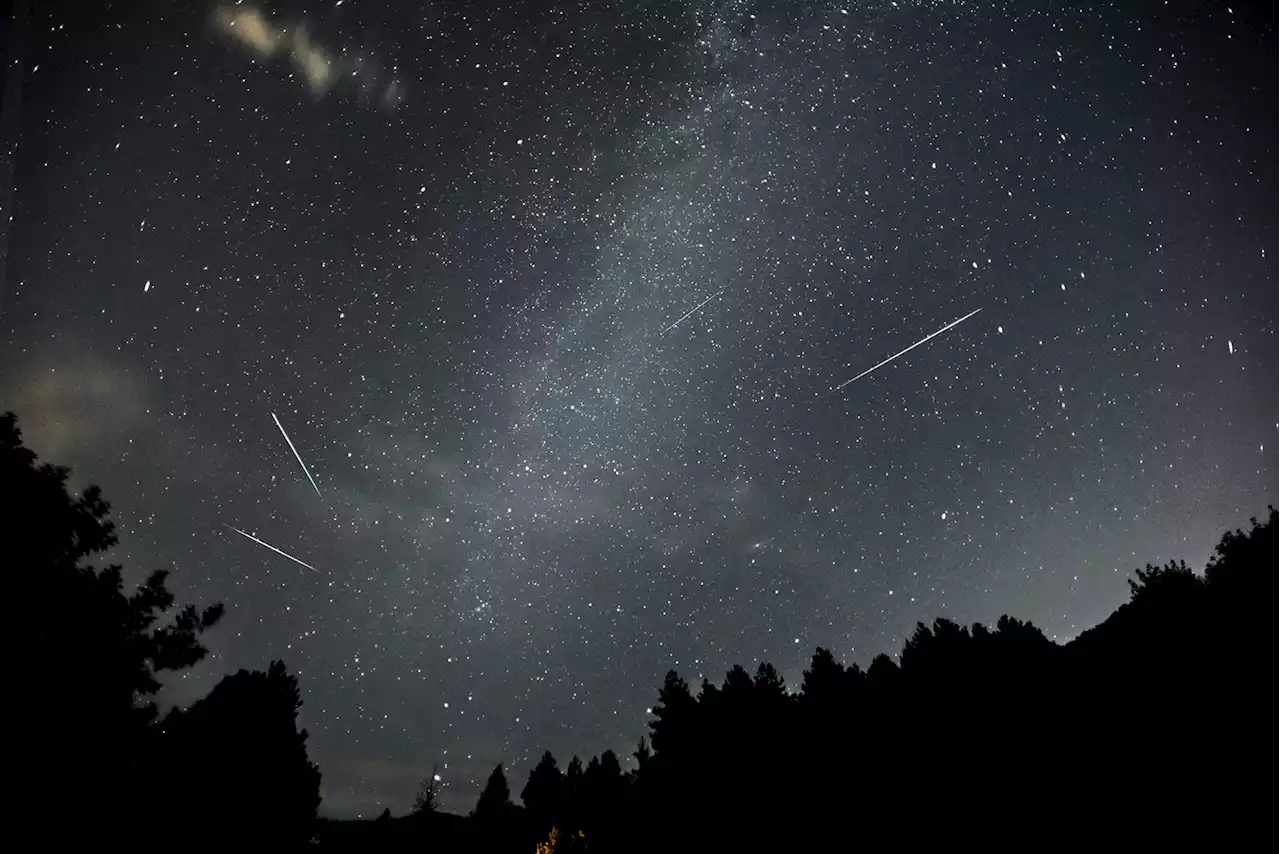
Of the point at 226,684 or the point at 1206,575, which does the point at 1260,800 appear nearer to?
the point at 1206,575

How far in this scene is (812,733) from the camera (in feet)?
76.5

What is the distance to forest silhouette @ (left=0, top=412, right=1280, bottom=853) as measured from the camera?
7254 millimetres

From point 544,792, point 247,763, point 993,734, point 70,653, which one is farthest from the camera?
point 544,792

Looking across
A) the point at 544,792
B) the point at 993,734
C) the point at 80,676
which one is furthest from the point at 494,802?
the point at 80,676

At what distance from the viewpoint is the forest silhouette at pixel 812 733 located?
7254 mm

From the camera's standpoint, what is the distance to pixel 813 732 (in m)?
23.4

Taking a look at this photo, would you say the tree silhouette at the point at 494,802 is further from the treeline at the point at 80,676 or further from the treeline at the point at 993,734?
the treeline at the point at 80,676

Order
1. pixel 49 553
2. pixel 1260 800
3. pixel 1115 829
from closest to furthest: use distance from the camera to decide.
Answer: pixel 49 553
pixel 1260 800
pixel 1115 829

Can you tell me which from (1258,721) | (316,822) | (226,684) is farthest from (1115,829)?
(226,684)

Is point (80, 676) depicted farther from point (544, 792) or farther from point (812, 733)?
point (544, 792)

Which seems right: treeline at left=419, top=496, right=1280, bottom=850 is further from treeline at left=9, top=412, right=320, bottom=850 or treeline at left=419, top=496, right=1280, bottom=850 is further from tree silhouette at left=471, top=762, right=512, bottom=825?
tree silhouette at left=471, top=762, right=512, bottom=825

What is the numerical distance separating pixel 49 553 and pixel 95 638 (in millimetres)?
1430

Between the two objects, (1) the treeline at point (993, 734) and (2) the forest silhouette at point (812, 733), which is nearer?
(2) the forest silhouette at point (812, 733)

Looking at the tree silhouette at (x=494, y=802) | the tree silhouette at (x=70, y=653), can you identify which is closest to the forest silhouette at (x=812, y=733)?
the tree silhouette at (x=70, y=653)
